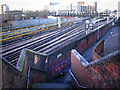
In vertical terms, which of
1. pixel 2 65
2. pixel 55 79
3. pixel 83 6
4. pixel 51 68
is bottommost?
pixel 55 79

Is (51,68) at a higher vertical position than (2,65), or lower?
lower

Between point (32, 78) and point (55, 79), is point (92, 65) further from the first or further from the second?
point (55, 79)

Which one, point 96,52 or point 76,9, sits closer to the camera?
point 96,52

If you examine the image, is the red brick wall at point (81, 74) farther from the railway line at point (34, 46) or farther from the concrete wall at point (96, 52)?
the railway line at point (34, 46)

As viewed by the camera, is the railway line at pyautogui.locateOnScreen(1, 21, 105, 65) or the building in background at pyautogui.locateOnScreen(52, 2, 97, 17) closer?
the railway line at pyautogui.locateOnScreen(1, 21, 105, 65)

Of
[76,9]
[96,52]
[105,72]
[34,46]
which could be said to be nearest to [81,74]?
[105,72]

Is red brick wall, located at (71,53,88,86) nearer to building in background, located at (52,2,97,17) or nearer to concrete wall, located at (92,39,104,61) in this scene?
concrete wall, located at (92,39,104,61)

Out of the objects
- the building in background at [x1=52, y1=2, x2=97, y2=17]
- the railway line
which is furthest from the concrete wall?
the building in background at [x1=52, y1=2, x2=97, y2=17]

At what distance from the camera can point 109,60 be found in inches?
174

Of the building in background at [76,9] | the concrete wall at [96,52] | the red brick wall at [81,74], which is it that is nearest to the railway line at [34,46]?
the concrete wall at [96,52]

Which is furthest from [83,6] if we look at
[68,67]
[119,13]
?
[68,67]

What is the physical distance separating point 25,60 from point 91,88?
4.48 m

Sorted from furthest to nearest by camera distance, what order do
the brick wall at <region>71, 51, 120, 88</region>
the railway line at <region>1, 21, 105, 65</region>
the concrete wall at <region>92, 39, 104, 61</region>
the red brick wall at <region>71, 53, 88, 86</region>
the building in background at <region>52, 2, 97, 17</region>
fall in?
the building in background at <region>52, 2, 97, 17</region>
the concrete wall at <region>92, 39, 104, 61</region>
the railway line at <region>1, 21, 105, 65</region>
the red brick wall at <region>71, 53, 88, 86</region>
the brick wall at <region>71, 51, 120, 88</region>

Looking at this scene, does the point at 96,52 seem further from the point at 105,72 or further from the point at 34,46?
the point at 105,72
